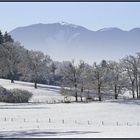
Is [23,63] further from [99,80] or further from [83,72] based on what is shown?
[99,80]


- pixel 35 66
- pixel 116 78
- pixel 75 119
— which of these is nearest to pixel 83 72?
pixel 116 78

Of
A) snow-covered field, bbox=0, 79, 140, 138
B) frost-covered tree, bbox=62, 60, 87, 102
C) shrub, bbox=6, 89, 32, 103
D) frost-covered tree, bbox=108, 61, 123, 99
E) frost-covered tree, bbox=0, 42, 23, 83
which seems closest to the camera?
snow-covered field, bbox=0, 79, 140, 138

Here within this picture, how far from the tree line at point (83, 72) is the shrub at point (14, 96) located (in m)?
9.28

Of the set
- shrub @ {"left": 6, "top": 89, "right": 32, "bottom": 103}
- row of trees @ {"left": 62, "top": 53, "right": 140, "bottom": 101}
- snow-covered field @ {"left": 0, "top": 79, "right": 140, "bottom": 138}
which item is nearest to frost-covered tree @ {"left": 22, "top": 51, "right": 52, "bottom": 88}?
row of trees @ {"left": 62, "top": 53, "right": 140, "bottom": 101}

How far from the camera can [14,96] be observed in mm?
104500

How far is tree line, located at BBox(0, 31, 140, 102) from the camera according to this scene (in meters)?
112

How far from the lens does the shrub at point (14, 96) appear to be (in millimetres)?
103375

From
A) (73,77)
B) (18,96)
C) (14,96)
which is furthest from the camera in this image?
(73,77)

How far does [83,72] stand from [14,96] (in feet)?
62.6

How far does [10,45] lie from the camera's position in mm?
138125

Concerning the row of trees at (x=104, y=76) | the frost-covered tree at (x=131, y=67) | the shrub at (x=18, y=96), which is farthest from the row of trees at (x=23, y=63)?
the shrub at (x=18, y=96)

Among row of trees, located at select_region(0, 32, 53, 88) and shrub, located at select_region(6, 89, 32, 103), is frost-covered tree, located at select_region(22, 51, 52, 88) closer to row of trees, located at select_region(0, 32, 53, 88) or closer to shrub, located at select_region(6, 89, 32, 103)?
row of trees, located at select_region(0, 32, 53, 88)

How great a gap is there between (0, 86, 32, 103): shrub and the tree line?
30.4ft

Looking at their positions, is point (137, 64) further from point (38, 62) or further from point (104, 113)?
point (104, 113)
